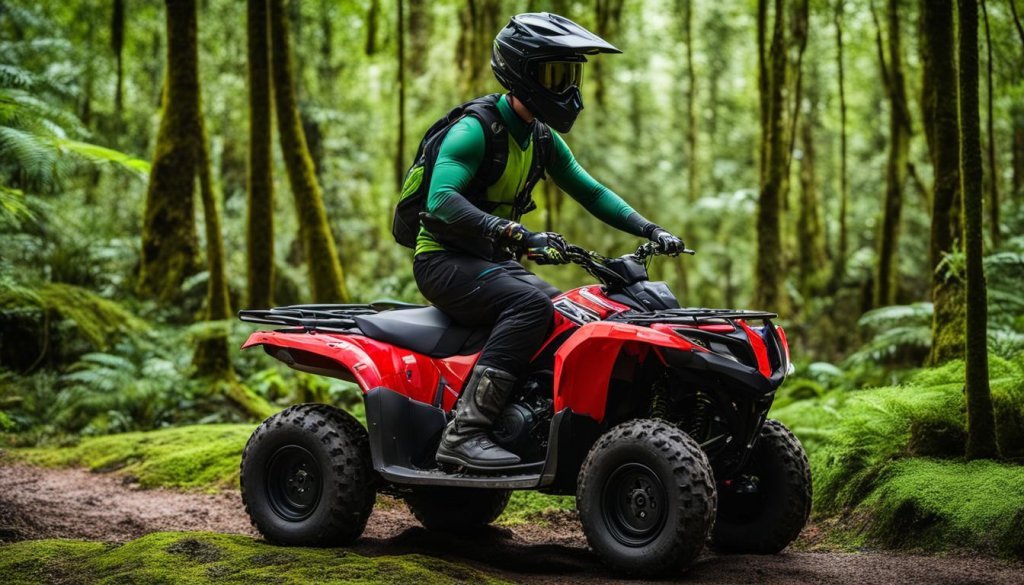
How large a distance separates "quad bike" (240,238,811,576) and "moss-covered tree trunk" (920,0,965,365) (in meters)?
2.89

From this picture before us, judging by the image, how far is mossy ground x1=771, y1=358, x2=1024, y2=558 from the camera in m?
4.97

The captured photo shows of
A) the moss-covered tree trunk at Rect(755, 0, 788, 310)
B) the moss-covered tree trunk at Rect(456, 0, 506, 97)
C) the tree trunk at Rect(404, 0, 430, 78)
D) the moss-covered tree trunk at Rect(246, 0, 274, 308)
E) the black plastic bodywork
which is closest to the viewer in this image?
the black plastic bodywork

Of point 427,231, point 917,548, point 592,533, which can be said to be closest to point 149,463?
→ point 427,231

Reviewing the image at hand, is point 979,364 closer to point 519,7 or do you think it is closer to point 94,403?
point 94,403

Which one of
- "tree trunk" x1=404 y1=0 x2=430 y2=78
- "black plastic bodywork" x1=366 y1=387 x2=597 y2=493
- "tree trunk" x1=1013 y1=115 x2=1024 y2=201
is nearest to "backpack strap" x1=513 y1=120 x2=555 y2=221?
"black plastic bodywork" x1=366 y1=387 x2=597 y2=493

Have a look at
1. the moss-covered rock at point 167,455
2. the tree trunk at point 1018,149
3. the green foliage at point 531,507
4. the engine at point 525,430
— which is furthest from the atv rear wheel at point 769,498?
the tree trunk at point 1018,149

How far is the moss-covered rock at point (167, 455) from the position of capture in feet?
27.5

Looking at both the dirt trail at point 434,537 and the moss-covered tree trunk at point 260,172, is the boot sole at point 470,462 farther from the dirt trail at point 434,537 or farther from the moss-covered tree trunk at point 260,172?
the moss-covered tree trunk at point 260,172

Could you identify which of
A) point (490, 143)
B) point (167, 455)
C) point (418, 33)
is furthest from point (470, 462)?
point (418, 33)

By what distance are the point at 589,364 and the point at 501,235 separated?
2.60ft

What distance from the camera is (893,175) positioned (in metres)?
13.7

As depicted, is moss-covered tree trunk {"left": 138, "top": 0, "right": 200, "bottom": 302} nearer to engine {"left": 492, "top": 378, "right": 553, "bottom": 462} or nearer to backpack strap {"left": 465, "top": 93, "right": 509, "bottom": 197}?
backpack strap {"left": 465, "top": 93, "right": 509, "bottom": 197}

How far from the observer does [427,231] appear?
5543mm

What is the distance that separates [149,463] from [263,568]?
475 centimetres
